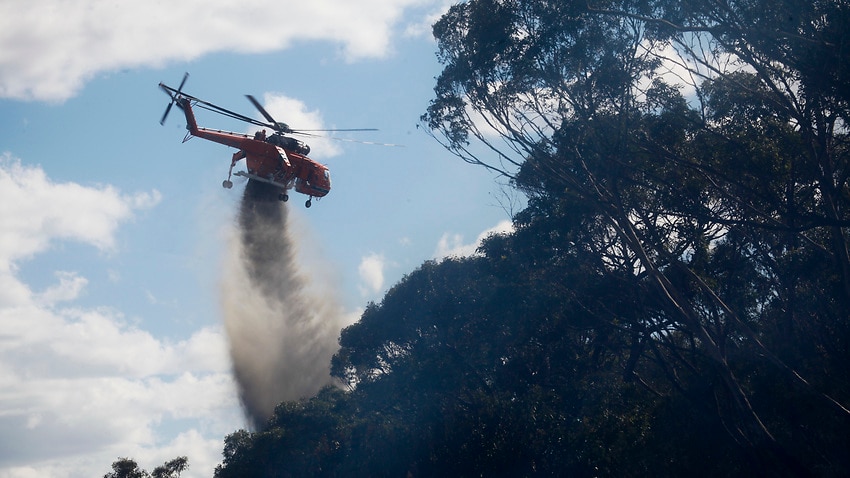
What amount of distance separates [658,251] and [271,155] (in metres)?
16.9

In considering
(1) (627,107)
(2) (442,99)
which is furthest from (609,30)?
(2) (442,99)

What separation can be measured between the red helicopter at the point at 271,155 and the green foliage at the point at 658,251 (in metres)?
9.30

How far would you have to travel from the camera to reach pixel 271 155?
118ft

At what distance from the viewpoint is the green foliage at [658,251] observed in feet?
68.8

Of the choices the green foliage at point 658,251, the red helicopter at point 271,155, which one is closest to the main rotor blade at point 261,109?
the red helicopter at point 271,155

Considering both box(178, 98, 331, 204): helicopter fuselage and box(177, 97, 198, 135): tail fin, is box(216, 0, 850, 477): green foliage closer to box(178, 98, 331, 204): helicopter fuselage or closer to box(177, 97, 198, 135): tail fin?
box(178, 98, 331, 204): helicopter fuselage

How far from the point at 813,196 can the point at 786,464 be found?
6.86 meters

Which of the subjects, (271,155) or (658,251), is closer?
(658,251)

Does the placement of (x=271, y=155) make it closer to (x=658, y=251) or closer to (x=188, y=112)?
(x=188, y=112)

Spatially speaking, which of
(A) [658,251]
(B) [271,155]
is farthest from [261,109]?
(A) [658,251]

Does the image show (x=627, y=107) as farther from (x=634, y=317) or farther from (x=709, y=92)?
(x=634, y=317)

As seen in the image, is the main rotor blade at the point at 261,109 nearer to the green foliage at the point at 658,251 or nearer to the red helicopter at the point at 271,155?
the red helicopter at the point at 271,155

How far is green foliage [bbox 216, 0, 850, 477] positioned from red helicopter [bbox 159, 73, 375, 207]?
9304 mm

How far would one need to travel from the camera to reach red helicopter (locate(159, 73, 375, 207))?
35.9m
